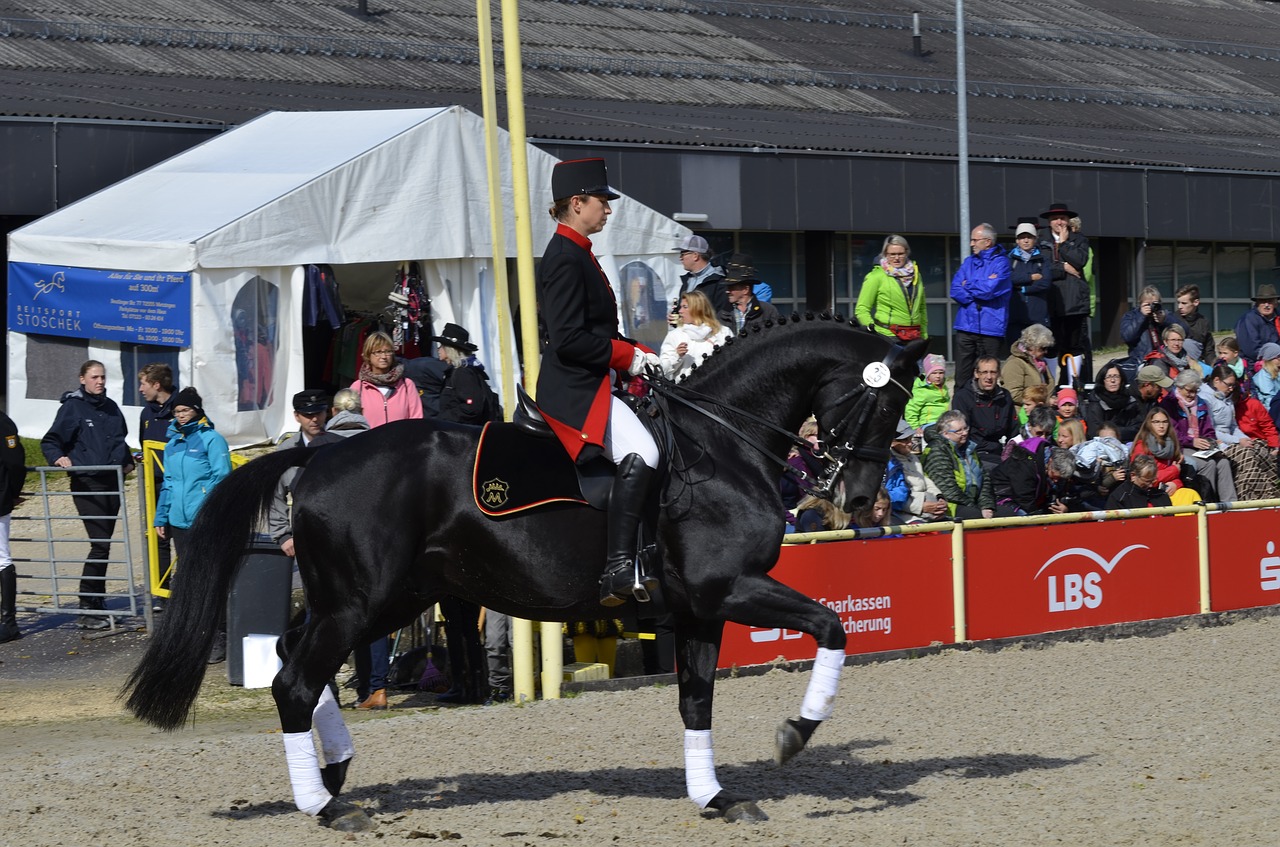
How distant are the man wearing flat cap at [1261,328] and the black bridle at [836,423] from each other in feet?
41.0

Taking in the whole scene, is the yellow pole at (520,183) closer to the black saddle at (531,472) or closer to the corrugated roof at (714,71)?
the black saddle at (531,472)

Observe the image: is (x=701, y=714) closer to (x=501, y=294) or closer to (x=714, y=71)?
(x=501, y=294)

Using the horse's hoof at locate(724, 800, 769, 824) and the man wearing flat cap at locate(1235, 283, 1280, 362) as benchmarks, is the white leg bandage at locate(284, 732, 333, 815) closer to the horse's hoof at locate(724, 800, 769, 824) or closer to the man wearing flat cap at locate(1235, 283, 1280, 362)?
the horse's hoof at locate(724, 800, 769, 824)

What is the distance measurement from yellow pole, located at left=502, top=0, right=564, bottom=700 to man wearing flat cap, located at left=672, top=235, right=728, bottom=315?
3.52m

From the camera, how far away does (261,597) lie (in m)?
11.5

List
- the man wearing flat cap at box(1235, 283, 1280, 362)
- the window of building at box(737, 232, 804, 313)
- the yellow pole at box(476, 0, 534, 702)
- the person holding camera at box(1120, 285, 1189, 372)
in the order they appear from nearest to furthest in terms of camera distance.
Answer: the yellow pole at box(476, 0, 534, 702), the person holding camera at box(1120, 285, 1189, 372), the man wearing flat cap at box(1235, 283, 1280, 362), the window of building at box(737, 232, 804, 313)

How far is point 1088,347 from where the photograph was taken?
1867 cm

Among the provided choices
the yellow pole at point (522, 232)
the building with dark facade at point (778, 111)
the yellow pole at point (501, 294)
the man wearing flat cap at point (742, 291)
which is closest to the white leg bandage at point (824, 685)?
the yellow pole at point (522, 232)

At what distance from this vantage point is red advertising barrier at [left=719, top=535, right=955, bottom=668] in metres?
11.6

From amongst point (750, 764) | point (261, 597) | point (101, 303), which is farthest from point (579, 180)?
point (101, 303)

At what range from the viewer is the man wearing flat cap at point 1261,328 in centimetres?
1906

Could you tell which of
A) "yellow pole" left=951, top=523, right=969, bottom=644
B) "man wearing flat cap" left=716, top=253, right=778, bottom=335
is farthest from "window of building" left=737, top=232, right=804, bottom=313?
"yellow pole" left=951, top=523, right=969, bottom=644

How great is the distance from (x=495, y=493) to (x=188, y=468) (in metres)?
5.78

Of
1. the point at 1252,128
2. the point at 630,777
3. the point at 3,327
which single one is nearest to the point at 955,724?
the point at 630,777
